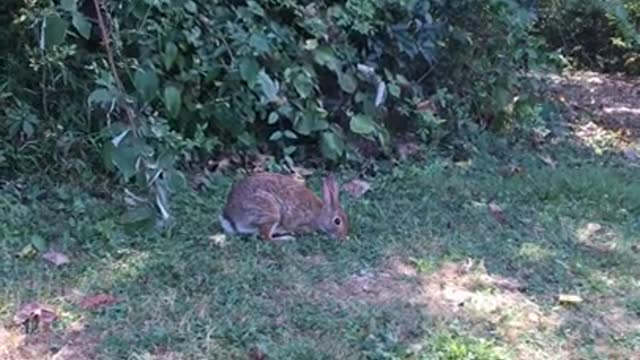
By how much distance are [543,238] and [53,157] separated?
2.59 metres

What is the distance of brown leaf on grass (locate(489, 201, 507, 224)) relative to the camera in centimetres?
530

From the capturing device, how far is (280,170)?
6.15 metres

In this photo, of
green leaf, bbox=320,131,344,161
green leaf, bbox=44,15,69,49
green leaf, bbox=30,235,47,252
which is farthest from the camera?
green leaf, bbox=320,131,344,161

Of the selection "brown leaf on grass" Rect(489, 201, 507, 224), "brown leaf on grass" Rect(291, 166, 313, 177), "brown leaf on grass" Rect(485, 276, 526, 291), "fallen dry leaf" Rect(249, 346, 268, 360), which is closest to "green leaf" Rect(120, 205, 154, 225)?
"fallen dry leaf" Rect(249, 346, 268, 360)

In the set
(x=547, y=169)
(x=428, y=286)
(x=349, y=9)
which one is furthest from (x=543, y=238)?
(x=349, y=9)

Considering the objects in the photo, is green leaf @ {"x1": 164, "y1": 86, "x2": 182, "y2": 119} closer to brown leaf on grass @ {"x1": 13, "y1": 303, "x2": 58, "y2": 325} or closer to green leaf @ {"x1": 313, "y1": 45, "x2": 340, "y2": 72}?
green leaf @ {"x1": 313, "y1": 45, "x2": 340, "y2": 72}

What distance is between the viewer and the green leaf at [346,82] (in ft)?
20.7

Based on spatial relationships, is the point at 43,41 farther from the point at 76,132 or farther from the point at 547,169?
the point at 547,169

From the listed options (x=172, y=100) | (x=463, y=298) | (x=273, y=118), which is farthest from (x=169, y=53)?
(x=463, y=298)

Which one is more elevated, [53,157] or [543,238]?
[543,238]

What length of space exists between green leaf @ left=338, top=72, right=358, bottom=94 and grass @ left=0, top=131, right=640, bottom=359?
0.75 m

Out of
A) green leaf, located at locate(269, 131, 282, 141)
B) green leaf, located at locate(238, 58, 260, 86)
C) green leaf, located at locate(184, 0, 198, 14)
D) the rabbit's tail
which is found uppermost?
green leaf, located at locate(184, 0, 198, 14)

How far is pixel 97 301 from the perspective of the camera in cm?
404

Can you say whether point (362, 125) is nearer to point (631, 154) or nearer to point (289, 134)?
point (289, 134)
